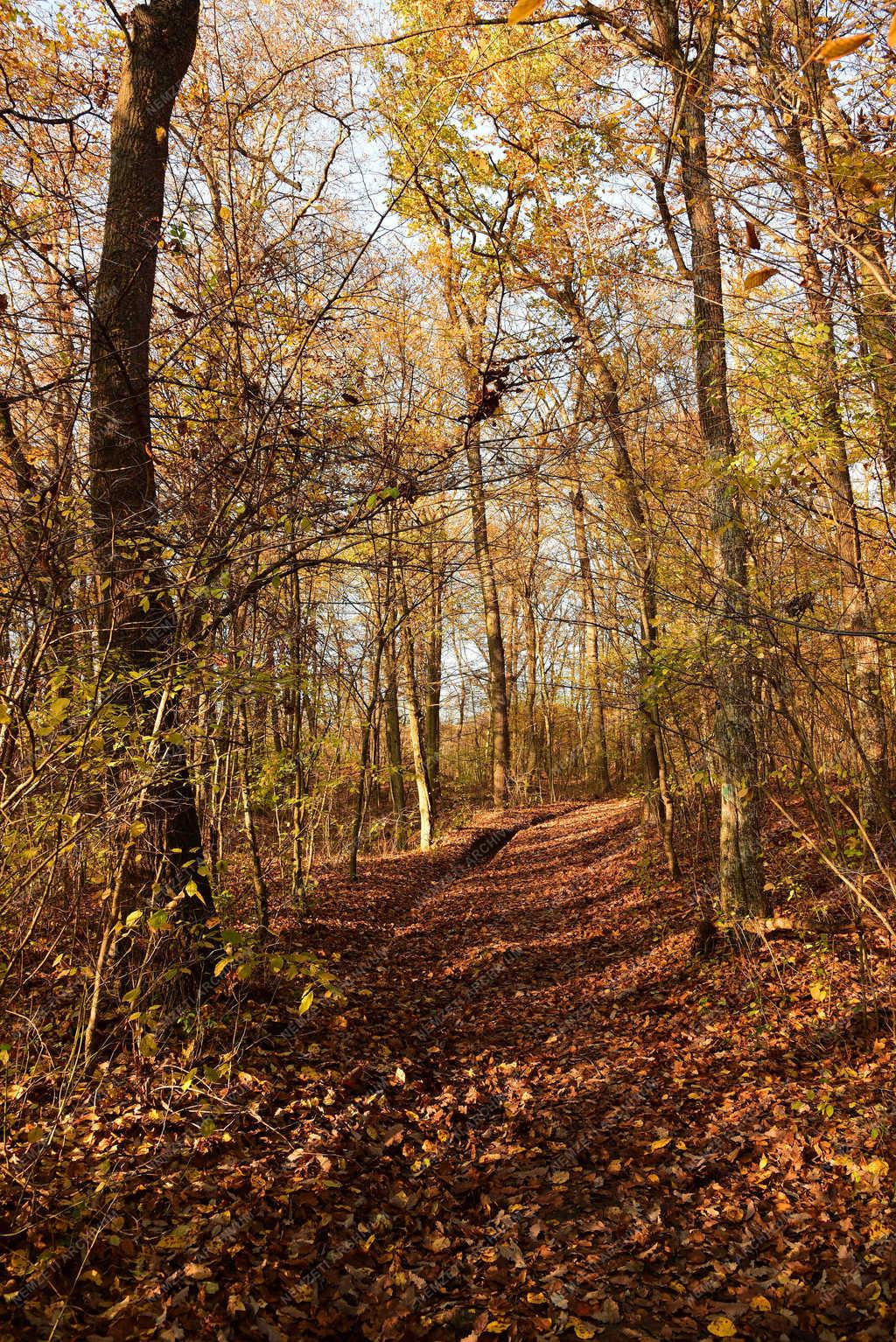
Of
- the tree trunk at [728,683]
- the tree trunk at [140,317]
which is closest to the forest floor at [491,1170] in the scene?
the tree trunk at [728,683]

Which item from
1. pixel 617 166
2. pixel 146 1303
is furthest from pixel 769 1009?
pixel 617 166

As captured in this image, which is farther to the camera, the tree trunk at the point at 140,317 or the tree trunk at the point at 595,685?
the tree trunk at the point at 595,685

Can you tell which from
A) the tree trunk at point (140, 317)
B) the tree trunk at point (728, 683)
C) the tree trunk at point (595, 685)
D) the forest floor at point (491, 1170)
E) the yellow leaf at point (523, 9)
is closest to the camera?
the yellow leaf at point (523, 9)

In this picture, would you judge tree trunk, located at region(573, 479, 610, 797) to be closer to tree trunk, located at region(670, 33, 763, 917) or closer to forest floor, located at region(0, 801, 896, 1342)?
tree trunk, located at region(670, 33, 763, 917)

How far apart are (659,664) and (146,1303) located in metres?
4.78

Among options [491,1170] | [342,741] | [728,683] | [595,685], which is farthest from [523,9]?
[595,685]

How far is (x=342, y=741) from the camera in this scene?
7949 mm

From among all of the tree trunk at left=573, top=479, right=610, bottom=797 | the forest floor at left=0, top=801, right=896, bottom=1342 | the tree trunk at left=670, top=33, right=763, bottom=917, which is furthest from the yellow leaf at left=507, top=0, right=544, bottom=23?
the tree trunk at left=573, top=479, right=610, bottom=797

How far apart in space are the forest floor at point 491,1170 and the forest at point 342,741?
2 cm

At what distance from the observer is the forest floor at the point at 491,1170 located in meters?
2.88

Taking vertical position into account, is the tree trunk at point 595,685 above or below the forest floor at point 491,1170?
above

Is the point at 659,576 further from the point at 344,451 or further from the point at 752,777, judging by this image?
the point at 344,451

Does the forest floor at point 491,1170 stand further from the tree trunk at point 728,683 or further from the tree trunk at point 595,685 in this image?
the tree trunk at point 595,685

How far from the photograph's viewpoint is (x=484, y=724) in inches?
1208
